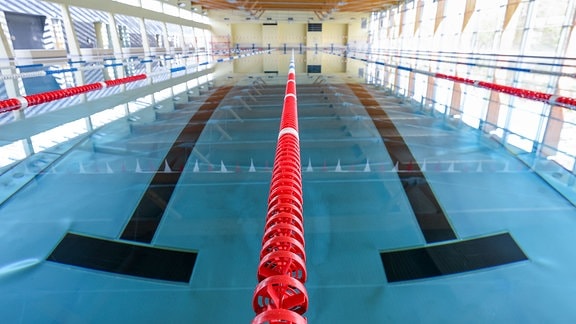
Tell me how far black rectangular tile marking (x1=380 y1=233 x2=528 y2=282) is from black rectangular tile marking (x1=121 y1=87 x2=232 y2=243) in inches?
68.2

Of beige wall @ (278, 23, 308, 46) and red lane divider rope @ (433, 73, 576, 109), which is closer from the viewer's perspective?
red lane divider rope @ (433, 73, 576, 109)

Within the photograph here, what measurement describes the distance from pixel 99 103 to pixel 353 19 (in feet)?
105

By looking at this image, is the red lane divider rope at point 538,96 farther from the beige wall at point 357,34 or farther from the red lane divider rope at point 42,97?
the beige wall at point 357,34

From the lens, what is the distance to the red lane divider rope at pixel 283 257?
96cm

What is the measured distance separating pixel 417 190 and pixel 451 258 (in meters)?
1.01

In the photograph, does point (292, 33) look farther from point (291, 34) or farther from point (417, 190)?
point (417, 190)

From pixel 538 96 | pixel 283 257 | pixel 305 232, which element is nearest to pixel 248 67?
pixel 538 96

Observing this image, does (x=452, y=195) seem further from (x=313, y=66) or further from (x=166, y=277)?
(x=313, y=66)

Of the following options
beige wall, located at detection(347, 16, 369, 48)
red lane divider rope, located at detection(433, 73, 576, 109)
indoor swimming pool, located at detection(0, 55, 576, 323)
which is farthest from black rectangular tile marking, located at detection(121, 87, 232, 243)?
beige wall, located at detection(347, 16, 369, 48)

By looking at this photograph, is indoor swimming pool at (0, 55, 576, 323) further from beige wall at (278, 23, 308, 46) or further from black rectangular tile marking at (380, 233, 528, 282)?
beige wall at (278, 23, 308, 46)

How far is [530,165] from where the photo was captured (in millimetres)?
3598

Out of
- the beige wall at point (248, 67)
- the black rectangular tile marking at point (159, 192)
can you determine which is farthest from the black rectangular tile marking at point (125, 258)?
the beige wall at point (248, 67)

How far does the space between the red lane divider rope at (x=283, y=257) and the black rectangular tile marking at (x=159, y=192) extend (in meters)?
1.24

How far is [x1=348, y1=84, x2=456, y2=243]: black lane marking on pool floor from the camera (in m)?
2.50
